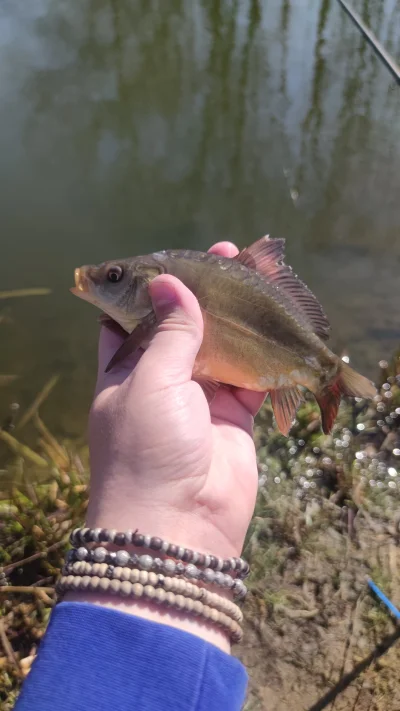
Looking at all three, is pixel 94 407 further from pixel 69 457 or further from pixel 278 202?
pixel 278 202

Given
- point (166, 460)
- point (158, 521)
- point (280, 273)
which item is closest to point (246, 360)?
point (280, 273)

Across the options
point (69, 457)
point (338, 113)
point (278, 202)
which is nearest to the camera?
point (69, 457)

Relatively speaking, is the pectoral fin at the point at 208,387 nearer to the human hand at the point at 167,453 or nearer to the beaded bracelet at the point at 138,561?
the human hand at the point at 167,453

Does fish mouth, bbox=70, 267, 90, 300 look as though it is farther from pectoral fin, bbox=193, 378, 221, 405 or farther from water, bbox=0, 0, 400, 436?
water, bbox=0, 0, 400, 436

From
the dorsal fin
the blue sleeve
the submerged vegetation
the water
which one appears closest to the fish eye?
the dorsal fin

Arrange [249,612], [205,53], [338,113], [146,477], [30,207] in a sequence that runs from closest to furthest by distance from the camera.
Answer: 1. [146,477]
2. [249,612]
3. [30,207]
4. [338,113]
5. [205,53]

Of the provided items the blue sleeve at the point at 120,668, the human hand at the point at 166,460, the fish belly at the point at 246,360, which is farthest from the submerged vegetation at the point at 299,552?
the blue sleeve at the point at 120,668

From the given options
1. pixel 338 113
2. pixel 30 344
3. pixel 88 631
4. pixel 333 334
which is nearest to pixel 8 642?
pixel 88 631
